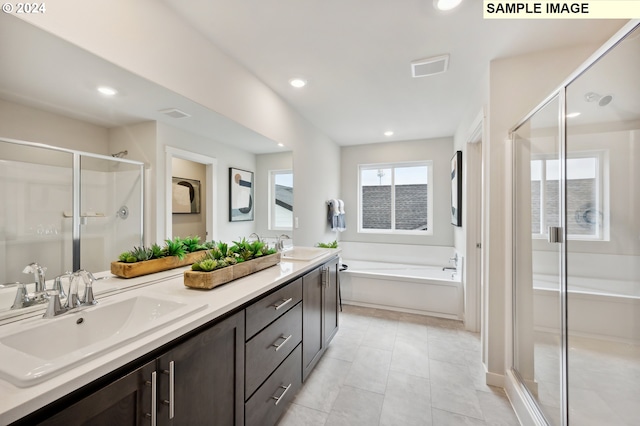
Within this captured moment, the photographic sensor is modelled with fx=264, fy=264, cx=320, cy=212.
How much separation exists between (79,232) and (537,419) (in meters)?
2.55

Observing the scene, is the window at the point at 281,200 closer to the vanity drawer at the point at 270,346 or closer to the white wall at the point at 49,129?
the vanity drawer at the point at 270,346

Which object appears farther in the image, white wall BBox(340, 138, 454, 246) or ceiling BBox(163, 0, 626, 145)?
white wall BBox(340, 138, 454, 246)

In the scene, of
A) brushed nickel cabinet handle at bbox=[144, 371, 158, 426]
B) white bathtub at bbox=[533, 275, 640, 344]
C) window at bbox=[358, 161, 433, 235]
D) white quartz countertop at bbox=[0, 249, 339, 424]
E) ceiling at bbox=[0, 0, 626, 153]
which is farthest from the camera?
window at bbox=[358, 161, 433, 235]

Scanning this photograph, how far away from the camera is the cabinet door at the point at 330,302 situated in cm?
226

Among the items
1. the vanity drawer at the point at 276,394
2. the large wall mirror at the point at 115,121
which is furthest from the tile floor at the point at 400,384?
the large wall mirror at the point at 115,121

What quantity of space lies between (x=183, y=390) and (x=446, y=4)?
84.6 inches

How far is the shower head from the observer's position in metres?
1.35

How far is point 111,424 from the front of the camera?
72 centimetres

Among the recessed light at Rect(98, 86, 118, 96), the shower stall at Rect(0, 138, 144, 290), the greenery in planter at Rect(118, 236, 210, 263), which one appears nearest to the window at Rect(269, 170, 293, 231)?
the greenery in planter at Rect(118, 236, 210, 263)

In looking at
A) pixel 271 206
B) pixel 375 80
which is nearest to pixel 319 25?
pixel 375 80

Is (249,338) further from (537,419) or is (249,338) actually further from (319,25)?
(319,25)

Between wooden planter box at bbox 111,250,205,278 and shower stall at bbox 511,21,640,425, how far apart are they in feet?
7.19

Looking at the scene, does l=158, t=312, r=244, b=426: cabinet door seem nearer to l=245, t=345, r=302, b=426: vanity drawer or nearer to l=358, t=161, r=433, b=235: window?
l=245, t=345, r=302, b=426: vanity drawer

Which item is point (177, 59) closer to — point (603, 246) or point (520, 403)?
point (603, 246)
